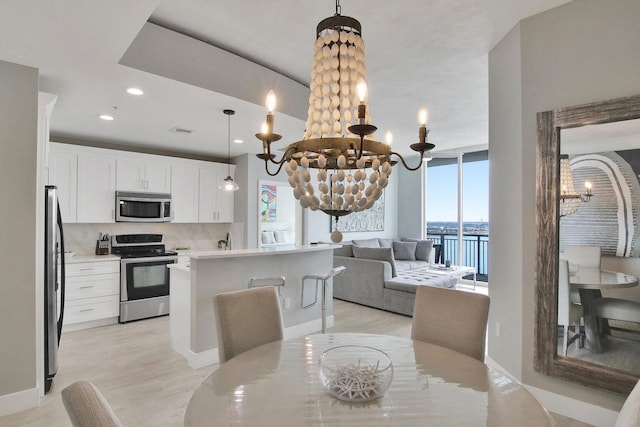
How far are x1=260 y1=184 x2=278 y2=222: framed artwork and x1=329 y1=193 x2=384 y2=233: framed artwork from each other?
1225mm

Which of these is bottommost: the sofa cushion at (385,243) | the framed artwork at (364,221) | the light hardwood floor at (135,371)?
the light hardwood floor at (135,371)

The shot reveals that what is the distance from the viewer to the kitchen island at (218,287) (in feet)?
10.4

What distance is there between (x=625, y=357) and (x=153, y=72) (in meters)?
3.76

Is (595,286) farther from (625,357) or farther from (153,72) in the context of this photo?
(153,72)

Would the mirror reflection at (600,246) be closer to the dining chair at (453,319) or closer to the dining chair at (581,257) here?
the dining chair at (581,257)

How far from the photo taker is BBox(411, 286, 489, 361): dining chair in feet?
6.10

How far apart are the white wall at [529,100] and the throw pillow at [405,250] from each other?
4.19m

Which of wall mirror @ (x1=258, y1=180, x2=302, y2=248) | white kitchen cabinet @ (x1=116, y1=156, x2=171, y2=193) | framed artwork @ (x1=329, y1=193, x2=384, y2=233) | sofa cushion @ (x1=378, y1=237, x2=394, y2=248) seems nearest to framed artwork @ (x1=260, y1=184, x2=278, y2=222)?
wall mirror @ (x1=258, y1=180, x2=302, y2=248)

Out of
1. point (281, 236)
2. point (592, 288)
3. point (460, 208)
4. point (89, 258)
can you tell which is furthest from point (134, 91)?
point (460, 208)

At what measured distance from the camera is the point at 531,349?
2.46 meters

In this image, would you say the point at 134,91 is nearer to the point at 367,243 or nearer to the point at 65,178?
the point at 65,178

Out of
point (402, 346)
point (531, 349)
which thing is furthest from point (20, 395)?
point (531, 349)

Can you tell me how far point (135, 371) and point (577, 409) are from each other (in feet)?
11.3

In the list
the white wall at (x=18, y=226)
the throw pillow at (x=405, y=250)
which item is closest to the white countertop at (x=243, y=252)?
the white wall at (x=18, y=226)
